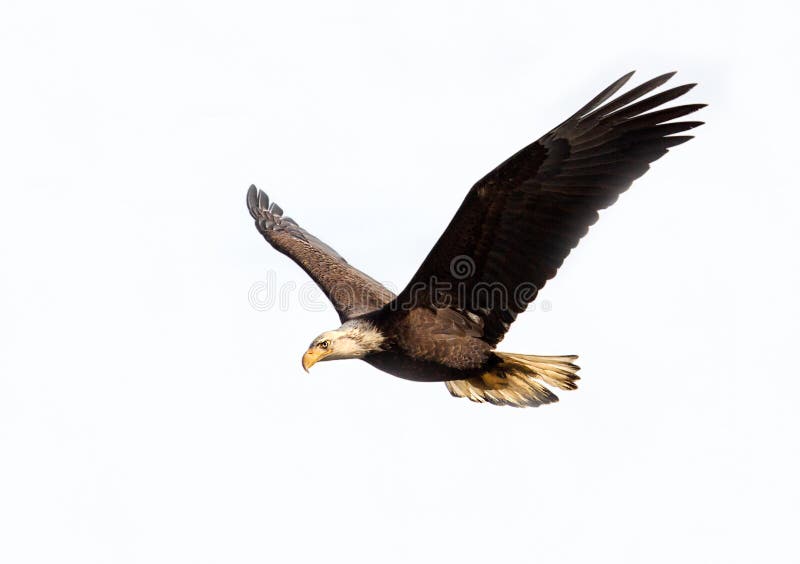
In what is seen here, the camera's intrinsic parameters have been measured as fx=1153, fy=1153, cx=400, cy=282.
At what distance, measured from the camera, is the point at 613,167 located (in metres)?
8.85

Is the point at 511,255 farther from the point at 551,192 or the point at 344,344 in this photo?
the point at 344,344

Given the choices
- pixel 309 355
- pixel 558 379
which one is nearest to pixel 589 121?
pixel 558 379

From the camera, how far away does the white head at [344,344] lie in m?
9.67

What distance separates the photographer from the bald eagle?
28.8 ft

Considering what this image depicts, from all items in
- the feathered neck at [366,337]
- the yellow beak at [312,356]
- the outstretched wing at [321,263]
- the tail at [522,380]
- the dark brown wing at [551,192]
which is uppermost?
the outstretched wing at [321,263]

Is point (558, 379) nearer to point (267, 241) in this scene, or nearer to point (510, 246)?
point (510, 246)

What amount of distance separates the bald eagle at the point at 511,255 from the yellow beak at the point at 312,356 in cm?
1

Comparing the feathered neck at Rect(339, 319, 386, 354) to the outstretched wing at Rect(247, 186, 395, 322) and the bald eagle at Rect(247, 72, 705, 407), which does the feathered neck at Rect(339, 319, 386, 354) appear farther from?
the outstretched wing at Rect(247, 186, 395, 322)

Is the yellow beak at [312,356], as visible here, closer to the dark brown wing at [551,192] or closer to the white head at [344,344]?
the white head at [344,344]

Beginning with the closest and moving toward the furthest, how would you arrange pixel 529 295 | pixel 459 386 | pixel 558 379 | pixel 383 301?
pixel 529 295 → pixel 558 379 → pixel 459 386 → pixel 383 301

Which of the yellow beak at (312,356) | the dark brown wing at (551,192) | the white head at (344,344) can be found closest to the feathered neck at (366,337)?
the white head at (344,344)

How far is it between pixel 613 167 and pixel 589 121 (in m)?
0.40

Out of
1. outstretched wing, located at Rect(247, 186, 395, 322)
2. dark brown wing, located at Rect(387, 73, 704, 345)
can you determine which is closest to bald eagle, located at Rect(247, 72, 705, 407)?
dark brown wing, located at Rect(387, 73, 704, 345)

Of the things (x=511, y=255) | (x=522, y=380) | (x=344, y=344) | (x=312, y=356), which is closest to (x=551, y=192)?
(x=511, y=255)
